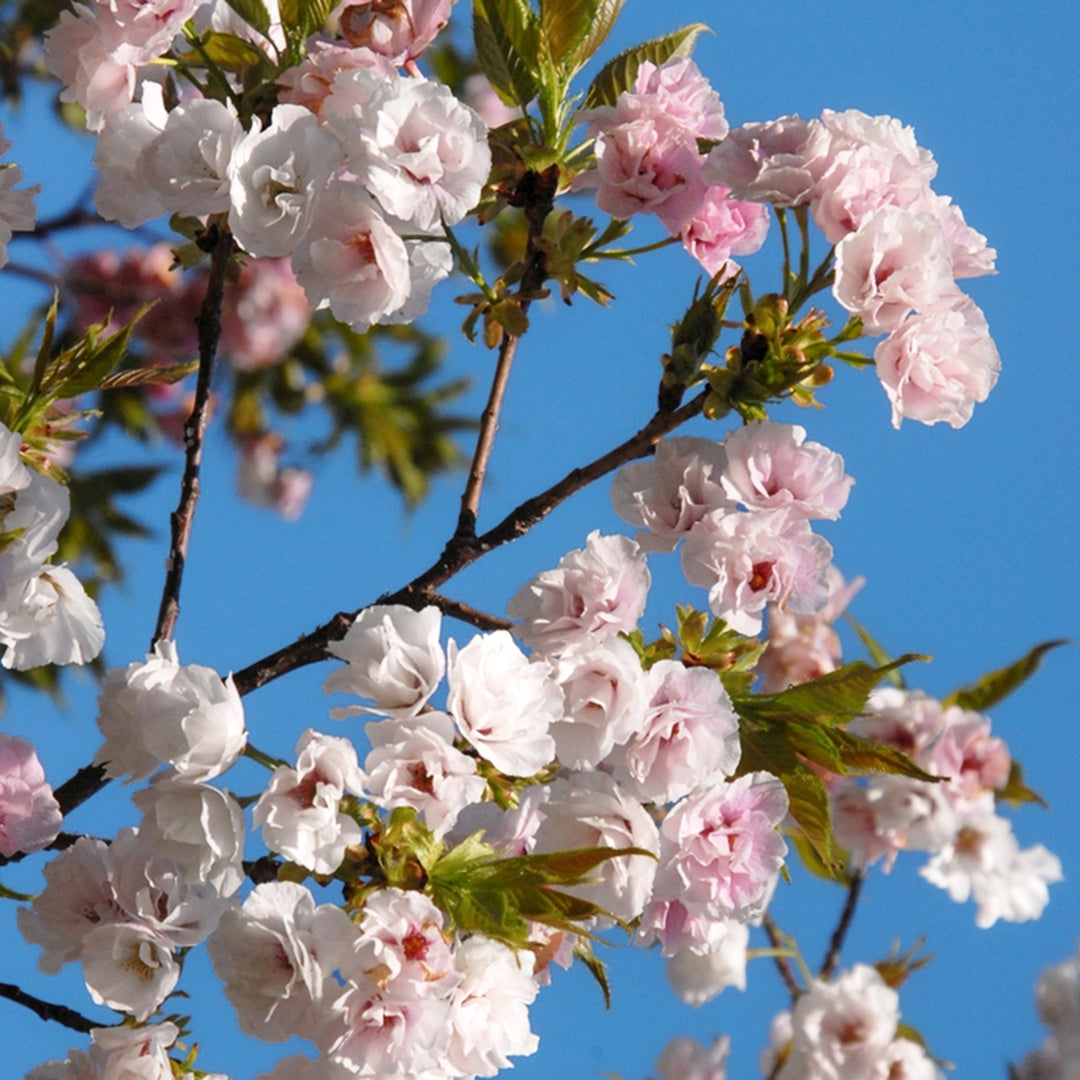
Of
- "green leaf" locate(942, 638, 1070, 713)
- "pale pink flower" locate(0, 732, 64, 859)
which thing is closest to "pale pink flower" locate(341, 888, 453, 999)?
"pale pink flower" locate(0, 732, 64, 859)

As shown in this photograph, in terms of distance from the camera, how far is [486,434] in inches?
49.3

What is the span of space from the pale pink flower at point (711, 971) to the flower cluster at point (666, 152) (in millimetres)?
1481

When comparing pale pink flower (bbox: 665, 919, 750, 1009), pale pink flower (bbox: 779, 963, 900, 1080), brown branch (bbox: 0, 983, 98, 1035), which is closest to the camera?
brown branch (bbox: 0, 983, 98, 1035)

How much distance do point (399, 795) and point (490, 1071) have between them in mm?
219

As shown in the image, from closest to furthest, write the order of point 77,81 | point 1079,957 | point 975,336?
point 975,336 < point 77,81 < point 1079,957

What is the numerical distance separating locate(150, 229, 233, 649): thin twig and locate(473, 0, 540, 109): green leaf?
287 millimetres

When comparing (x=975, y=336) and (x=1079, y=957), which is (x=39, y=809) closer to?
(x=975, y=336)

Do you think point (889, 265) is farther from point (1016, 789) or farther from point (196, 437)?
point (1016, 789)

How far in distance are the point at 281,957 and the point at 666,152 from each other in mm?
717

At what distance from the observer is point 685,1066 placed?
2.75 m

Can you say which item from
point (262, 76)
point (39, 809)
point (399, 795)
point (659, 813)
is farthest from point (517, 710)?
point (262, 76)

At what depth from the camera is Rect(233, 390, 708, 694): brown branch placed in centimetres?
112

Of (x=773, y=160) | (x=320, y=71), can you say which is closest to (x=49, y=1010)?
(x=320, y=71)

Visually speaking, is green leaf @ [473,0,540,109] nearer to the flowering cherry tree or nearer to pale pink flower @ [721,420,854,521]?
the flowering cherry tree
